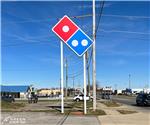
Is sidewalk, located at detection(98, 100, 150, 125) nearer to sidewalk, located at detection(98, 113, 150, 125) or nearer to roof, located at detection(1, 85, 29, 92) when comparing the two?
sidewalk, located at detection(98, 113, 150, 125)

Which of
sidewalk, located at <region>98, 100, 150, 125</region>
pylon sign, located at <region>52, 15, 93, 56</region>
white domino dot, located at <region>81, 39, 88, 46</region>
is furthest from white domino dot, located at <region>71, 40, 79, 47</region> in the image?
sidewalk, located at <region>98, 100, 150, 125</region>

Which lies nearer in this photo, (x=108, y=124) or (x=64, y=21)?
(x=108, y=124)

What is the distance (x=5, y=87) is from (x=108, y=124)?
118945 mm

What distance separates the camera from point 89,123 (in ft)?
53.2

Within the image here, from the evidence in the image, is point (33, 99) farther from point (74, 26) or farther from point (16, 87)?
point (16, 87)

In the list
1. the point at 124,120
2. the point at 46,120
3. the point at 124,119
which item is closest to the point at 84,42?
the point at 124,119

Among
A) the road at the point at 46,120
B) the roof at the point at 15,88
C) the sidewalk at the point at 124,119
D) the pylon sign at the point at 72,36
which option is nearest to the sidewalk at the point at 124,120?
the sidewalk at the point at 124,119

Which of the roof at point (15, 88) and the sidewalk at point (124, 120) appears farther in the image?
the roof at point (15, 88)

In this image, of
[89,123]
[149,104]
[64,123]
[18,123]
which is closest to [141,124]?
[89,123]

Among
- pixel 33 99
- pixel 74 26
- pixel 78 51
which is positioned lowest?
pixel 33 99

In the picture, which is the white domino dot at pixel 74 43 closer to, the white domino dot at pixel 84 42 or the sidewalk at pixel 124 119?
the white domino dot at pixel 84 42

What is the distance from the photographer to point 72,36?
21547 millimetres

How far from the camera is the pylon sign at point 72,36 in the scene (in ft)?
70.4

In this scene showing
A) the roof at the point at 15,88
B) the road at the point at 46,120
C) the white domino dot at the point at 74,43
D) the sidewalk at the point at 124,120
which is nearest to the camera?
the road at the point at 46,120
